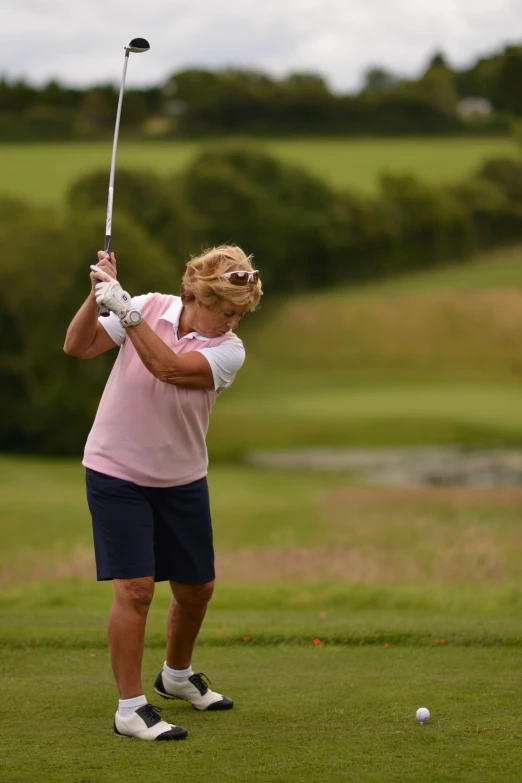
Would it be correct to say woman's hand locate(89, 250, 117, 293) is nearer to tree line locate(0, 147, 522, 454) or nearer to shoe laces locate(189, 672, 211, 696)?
shoe laces locate(189, 672, 211, 696)

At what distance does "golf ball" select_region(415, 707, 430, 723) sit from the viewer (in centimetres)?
503

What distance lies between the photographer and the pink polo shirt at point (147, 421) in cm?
515

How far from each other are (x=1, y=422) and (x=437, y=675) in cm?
3870

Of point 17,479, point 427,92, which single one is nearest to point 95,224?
point 17,479

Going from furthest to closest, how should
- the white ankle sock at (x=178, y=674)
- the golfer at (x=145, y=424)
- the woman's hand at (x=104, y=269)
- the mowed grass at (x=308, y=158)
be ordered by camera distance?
1. the mowed grass at (x=308, y=158)
2. the white ankle sock at (x=178, y=674)
3. the golfer at (x=145, y=424)
4. the woman's hand at (x=104, y=269)

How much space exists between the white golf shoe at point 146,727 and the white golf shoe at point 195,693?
44 cm

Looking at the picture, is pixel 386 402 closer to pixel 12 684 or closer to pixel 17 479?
pixel 17 479

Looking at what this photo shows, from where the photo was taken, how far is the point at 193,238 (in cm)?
5978

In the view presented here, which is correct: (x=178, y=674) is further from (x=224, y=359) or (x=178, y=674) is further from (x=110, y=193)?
(x=110, y=193)

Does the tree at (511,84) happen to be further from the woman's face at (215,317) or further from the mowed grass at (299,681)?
the woman's face at (215,317)

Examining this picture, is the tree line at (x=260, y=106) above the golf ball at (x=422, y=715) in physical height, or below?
above

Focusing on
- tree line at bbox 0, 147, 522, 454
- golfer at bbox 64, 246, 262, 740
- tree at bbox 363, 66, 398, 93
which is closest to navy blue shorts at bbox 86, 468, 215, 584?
golfer at bbox 64, 246, 262, 740

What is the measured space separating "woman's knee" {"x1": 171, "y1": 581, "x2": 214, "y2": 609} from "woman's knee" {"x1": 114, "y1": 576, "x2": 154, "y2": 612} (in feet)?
1.13

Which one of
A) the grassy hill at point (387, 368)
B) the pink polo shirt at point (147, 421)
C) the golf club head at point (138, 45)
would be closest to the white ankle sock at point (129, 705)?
the pink polo shirt at point (147, 421)
